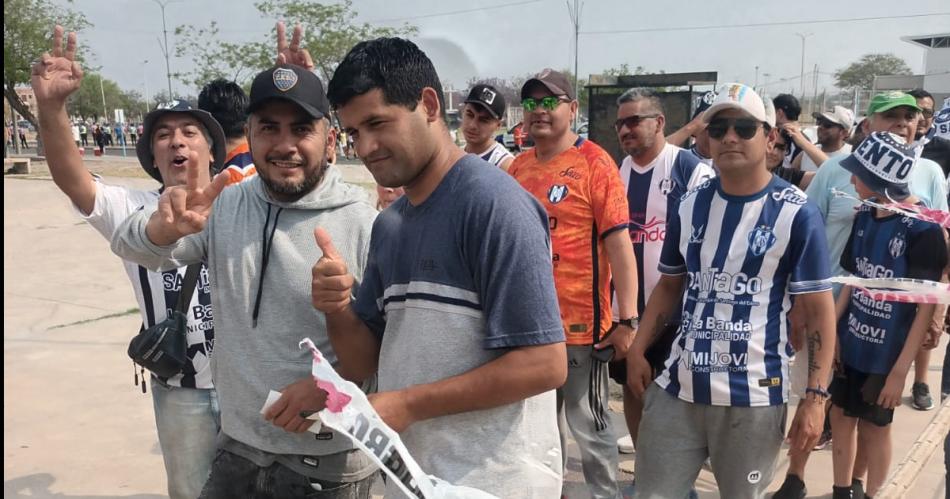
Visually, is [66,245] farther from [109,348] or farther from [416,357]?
[416,357]

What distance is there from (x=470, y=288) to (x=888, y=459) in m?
3.00

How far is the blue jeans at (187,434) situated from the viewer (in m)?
2.64

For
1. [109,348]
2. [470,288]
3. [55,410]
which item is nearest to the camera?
[470,288]

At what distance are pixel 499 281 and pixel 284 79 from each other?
1045 mm

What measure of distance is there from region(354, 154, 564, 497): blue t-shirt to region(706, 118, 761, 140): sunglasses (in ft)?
4.44

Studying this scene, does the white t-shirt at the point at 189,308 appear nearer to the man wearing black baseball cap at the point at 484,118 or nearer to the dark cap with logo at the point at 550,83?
the dark cap with logo at the point at 550,83

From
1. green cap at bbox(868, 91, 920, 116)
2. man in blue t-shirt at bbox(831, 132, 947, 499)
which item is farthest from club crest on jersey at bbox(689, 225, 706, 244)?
green cap at bbox(868, 91, 920, 116)

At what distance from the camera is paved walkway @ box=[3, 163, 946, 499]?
3.98 m

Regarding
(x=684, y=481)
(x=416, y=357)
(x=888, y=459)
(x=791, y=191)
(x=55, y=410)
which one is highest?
(x=791, y=191)

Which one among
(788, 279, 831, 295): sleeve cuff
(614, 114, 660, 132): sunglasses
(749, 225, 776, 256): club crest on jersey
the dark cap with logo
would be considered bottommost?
(788, 279, 831, 295): sleeve cuff

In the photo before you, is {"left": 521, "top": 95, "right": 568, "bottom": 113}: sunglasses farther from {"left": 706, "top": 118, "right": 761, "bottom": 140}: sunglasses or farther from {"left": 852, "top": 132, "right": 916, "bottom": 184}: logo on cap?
{"left": 852, "top": 132, "right": 916, "bottom": 184}: logo on cap

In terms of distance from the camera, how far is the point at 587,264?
3.46 meters

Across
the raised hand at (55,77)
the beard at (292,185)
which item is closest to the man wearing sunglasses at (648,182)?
the beard at (292,185)

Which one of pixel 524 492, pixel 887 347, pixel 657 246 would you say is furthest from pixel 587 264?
pixel 524 492
